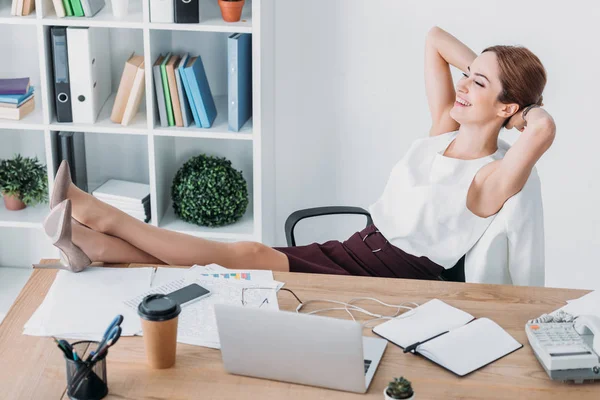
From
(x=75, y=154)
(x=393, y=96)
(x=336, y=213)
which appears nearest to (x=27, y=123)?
(x=75, y=154)

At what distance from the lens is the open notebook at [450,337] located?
1856 millimetres

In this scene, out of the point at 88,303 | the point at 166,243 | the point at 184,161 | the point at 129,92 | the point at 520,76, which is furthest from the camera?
the point at 184,161

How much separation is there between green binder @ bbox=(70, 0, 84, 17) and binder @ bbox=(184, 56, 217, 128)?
1.55 feet

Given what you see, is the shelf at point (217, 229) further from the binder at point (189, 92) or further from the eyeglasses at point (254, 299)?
the eyeglasses at point (254, 299)

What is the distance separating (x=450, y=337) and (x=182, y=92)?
1.82 m

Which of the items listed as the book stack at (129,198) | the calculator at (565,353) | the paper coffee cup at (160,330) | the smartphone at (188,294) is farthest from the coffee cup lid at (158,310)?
the book stack at (129,198)

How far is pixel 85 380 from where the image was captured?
1.67 meters

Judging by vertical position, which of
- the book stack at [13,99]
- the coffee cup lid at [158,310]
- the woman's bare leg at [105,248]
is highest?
the book stack at [13,99]

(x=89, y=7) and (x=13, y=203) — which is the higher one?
(x=89, y=7)

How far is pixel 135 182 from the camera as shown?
383cm

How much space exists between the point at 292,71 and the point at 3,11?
1218mm

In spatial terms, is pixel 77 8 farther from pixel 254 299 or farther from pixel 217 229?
pixel 254 299

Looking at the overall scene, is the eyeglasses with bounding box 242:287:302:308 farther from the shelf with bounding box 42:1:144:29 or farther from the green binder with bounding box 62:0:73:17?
the green binder with bounding box 62:0:73:17

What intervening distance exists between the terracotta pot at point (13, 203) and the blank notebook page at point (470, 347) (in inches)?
93.6
